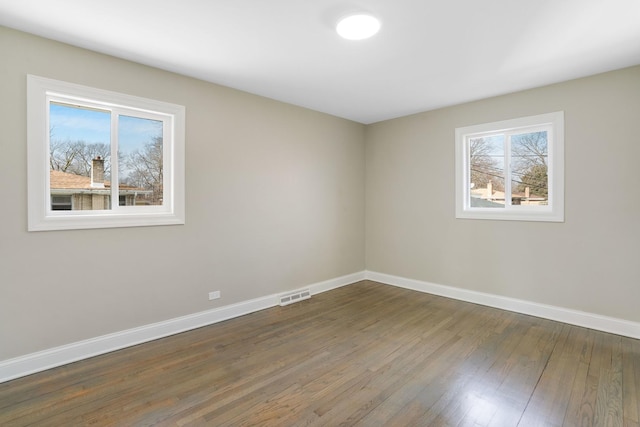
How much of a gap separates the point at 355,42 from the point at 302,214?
238 cm

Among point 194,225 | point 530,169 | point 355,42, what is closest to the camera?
point 355,42

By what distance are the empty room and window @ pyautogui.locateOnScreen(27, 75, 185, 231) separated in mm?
18

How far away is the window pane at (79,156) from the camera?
261 centimetres

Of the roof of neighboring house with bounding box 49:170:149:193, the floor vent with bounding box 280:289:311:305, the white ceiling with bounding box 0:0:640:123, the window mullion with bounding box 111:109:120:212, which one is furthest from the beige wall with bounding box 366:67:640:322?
the roof of neighboring house with bounding box 49:170:149:193

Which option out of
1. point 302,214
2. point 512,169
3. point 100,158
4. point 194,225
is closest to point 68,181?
point 100,158

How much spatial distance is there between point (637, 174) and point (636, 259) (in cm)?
83

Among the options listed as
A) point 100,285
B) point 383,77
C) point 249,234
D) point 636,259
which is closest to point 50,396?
point 100,285

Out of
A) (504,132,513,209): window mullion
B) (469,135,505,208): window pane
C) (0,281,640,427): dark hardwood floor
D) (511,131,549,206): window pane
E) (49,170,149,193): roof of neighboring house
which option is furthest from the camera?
(469,135,505,208): window pane

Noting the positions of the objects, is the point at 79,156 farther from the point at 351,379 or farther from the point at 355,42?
the point at 351,379

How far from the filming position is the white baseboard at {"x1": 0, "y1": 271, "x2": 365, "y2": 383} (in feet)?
7.75

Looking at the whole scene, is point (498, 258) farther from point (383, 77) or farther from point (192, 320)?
point (192, 320)

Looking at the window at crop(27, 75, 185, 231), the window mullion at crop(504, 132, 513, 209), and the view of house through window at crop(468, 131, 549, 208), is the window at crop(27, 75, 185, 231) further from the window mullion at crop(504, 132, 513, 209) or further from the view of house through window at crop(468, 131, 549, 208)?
the window mullion at crop(504, 132, 513, 209)

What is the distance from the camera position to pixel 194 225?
3.29 metres

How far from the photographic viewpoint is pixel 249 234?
376cm
